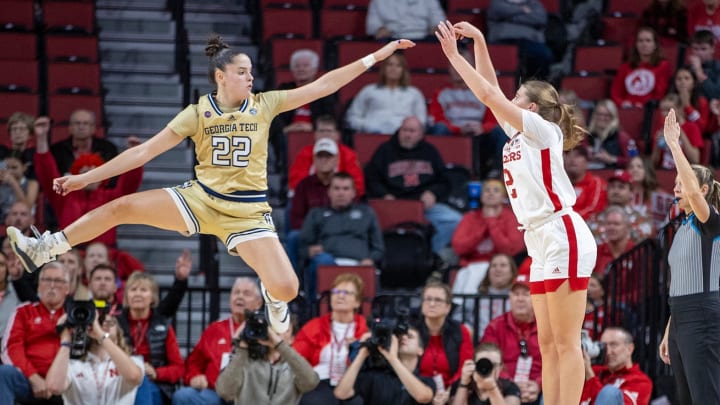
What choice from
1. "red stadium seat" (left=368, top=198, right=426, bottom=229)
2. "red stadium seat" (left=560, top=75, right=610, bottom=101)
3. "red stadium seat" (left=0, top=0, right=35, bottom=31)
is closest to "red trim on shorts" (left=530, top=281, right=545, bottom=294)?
"red stadium seat" (left=368, top=198, right=426, bottom=229)

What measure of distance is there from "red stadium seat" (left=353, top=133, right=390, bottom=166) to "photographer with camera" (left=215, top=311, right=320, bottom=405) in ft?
10.9

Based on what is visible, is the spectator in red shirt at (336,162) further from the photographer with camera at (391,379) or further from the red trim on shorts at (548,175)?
the red trim on shorts at (548,175)

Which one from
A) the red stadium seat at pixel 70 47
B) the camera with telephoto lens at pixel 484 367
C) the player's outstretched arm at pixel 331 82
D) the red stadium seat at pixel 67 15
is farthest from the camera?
the red stadium seat at pixel 67 15

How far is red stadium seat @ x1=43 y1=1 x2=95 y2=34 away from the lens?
42.5ft

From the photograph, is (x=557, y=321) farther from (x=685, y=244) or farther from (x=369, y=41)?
(x=369, y=41)

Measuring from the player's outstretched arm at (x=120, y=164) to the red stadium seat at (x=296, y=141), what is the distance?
4.72 metres

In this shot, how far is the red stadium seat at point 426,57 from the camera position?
1302 cm

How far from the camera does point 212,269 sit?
10555mm

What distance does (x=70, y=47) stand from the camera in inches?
500

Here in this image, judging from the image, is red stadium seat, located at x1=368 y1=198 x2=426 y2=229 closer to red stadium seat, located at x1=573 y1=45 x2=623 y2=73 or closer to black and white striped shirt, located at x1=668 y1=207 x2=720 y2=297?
red stadium seat, located at x1=573 y1=45 x2=623 y2=73

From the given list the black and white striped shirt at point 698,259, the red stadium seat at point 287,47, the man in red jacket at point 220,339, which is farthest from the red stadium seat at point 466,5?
the black and white striped shirt at point 698,259

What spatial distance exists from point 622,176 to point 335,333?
3.31m

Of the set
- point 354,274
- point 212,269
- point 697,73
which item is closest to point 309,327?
point 354,274

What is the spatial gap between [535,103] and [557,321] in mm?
1106
